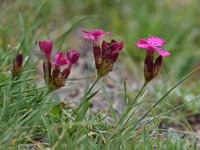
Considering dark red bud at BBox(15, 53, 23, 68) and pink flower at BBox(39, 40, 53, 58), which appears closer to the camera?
pink flower at BBox(39, 40, 53, 58)

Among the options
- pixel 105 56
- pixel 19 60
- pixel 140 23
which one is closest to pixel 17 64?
pixel 19 60

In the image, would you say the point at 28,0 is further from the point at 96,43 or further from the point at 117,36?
the point at 96,43

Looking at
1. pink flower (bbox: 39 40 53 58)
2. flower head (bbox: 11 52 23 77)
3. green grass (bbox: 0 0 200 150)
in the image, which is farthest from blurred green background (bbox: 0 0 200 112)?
pink flower (bbox: 39 40 53 58)

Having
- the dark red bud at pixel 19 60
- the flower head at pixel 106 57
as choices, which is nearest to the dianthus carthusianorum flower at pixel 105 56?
the flower head at pixel 106 57

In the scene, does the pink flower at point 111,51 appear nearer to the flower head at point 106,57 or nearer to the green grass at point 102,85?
the flower head at point 106,57

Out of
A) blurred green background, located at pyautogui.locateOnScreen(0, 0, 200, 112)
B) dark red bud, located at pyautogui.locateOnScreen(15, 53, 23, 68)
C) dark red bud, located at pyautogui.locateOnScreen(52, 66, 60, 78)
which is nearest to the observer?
dark red bud, located at pyautogui.locateOnScreen(52, 66, 60, 78)

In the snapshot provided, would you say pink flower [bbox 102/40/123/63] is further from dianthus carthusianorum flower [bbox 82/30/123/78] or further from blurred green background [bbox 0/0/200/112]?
blurred green background [bbox 0/0/200/112]

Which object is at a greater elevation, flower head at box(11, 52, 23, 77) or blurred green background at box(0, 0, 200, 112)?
blurred green background at box(0, 0, 200, 112)

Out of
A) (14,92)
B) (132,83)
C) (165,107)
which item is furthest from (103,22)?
(14,92)

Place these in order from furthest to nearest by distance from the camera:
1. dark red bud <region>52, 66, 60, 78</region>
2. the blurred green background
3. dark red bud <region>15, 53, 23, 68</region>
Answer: the blurred green background
dark red bud <region>15, 53, 23, 68</region>
dark red bud <region>52, 66, 60, 78</region>
